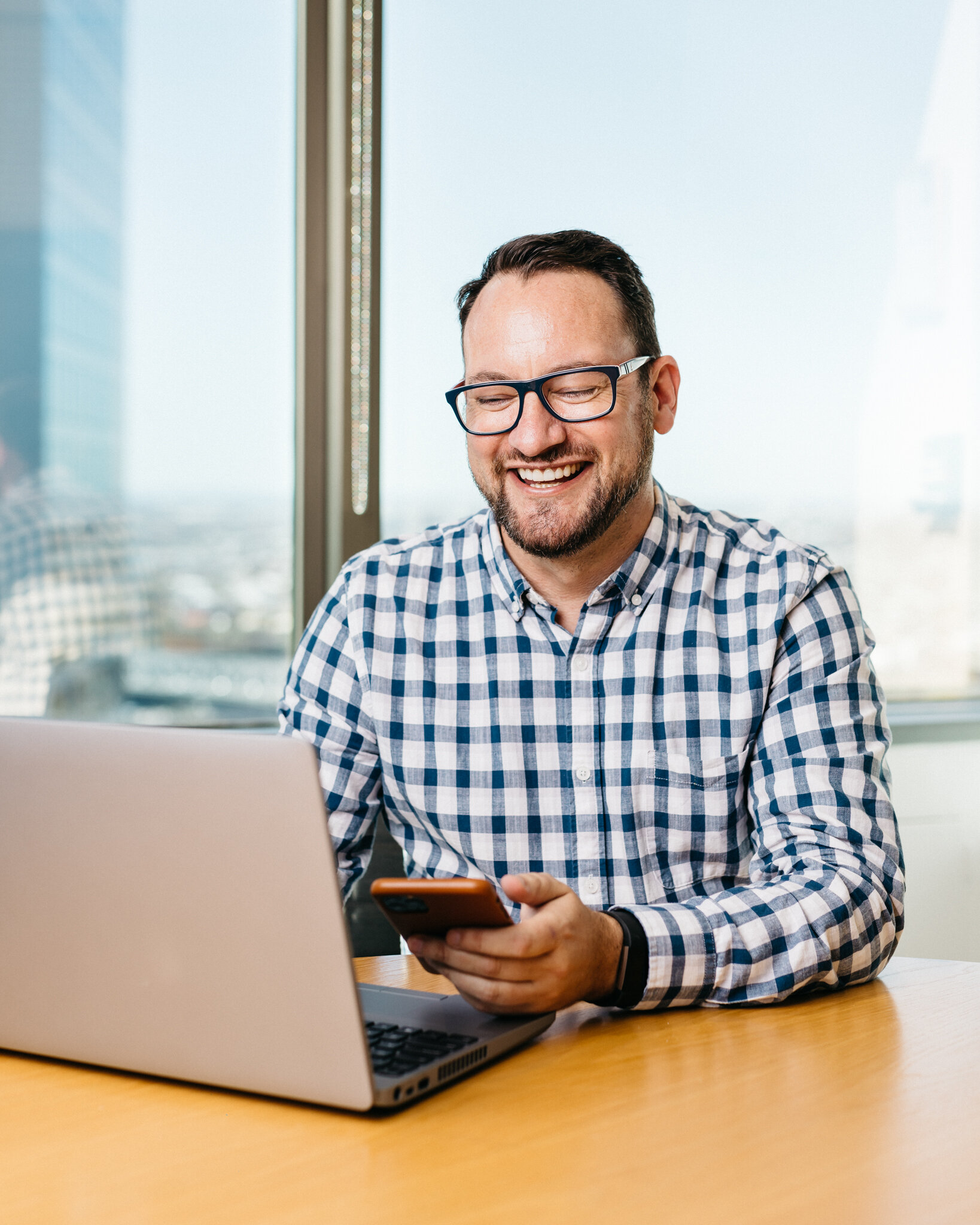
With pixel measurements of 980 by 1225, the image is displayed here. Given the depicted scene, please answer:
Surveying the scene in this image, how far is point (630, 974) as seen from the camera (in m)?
1.04

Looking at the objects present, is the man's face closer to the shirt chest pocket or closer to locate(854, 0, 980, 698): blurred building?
the shirt chest pocket

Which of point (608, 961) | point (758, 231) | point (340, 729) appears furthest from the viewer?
point (758, 231)

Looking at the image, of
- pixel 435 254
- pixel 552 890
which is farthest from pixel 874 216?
pixel 552 890

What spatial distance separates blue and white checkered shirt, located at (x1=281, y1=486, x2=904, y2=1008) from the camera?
1.42 m

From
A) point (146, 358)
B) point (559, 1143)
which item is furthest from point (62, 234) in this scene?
point (559, 1143)

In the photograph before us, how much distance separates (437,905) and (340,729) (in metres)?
0.71

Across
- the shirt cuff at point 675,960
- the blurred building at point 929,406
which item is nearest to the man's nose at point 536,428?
the shirt cuff at point 675,960

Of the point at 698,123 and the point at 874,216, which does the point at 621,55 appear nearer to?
the point at 698,123

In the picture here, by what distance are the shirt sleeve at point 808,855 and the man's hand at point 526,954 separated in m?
0.11

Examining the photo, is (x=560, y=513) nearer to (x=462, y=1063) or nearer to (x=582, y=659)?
(x=582, y=659)

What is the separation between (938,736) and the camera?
2.91 meters

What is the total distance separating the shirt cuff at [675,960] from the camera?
105 centimetres

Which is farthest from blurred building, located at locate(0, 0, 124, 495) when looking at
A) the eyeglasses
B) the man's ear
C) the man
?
the man's ear

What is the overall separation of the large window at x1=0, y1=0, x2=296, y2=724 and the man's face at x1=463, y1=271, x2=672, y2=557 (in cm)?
119
